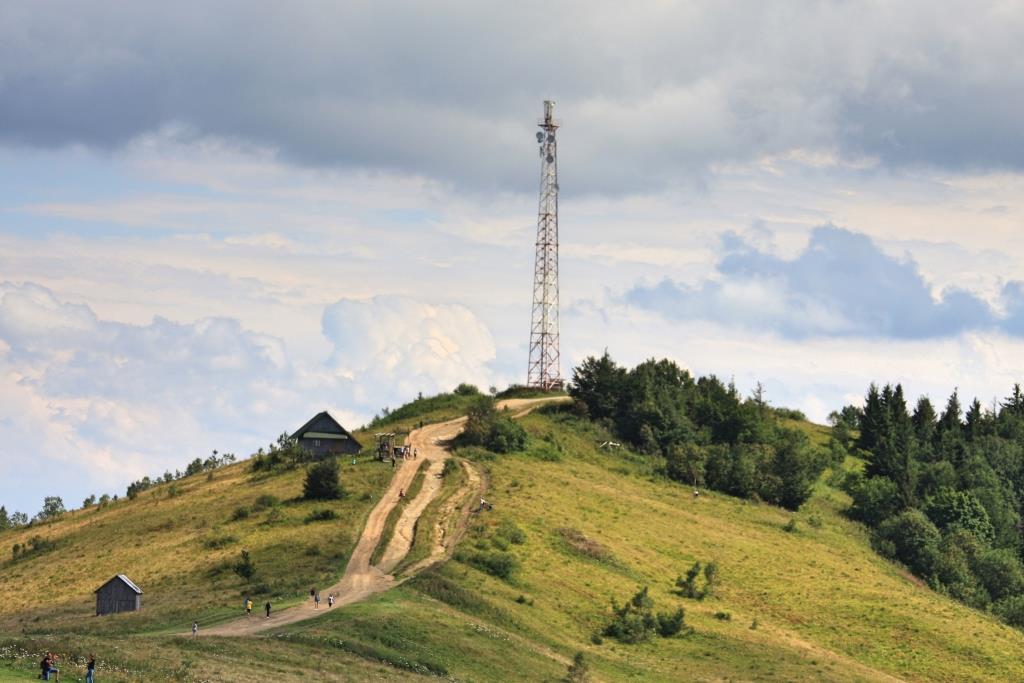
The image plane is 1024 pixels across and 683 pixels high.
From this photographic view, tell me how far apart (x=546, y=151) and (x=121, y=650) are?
88067 mm

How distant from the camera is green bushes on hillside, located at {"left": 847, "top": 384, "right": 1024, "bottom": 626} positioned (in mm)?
121000

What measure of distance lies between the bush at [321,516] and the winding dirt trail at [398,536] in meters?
2.70

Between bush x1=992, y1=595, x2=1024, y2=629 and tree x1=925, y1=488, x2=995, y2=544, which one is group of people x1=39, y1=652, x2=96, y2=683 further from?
tree x1=925, y1=488, x2=995, y2=544

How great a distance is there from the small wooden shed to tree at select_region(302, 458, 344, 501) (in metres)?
23.4

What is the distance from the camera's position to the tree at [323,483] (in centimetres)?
10700

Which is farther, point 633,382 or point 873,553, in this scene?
point 633,382

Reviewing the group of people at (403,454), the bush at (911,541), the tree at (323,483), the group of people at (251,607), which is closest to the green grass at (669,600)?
the bush at (911,541)

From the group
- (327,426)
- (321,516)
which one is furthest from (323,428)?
(321,516)

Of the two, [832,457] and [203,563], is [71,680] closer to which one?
[203,563]

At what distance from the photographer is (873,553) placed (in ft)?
404

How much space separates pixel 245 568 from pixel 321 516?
1315 cm

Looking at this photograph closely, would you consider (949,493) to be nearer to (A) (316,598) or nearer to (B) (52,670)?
(A) (316,598)

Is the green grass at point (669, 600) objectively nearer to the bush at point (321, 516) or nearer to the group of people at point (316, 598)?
the group of people at point (316, 598)

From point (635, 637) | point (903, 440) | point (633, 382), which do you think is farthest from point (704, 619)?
point (903, 440)
